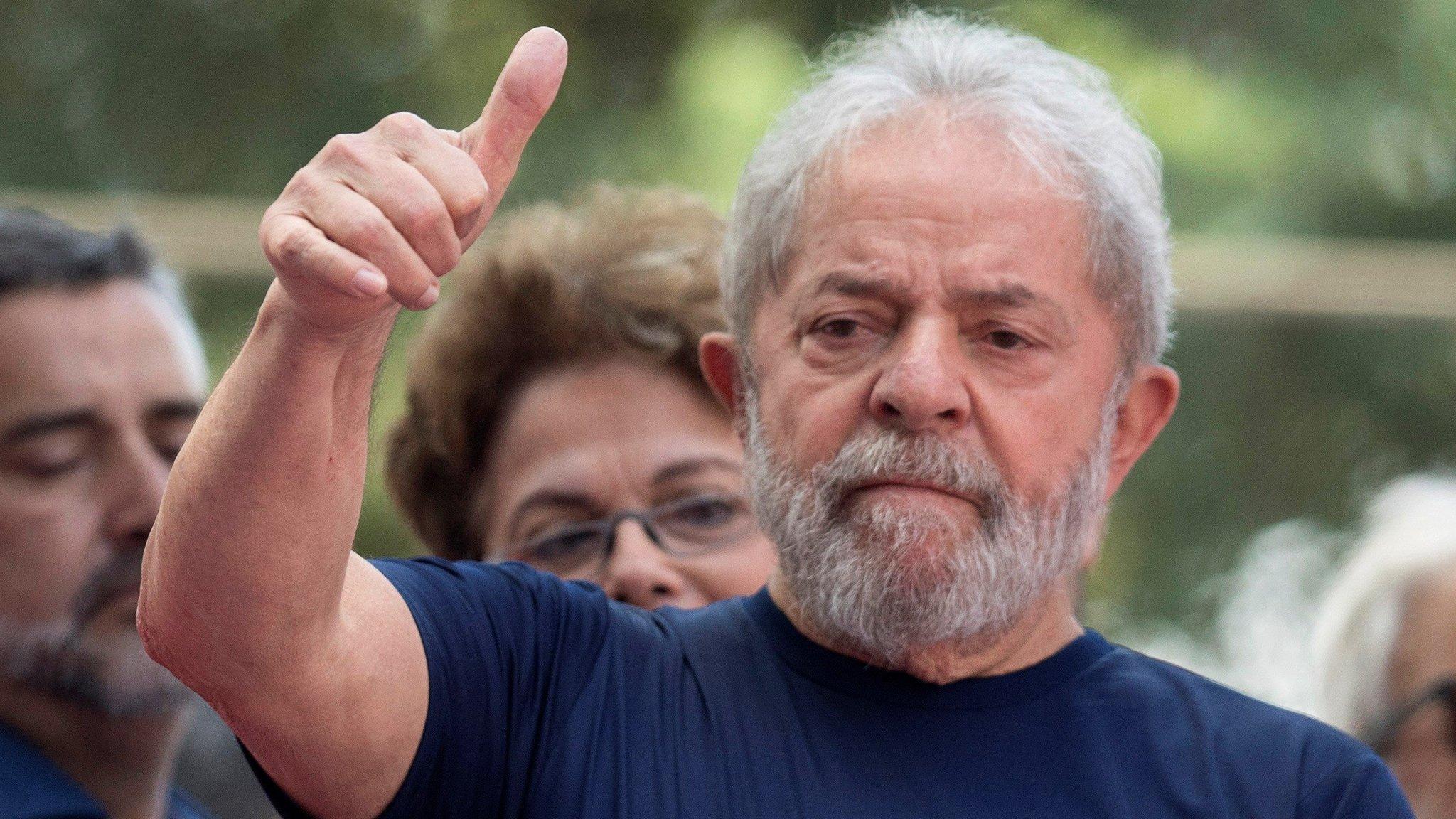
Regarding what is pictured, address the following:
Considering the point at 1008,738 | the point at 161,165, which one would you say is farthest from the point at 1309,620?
the point at 161,165

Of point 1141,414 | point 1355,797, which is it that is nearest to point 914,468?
point 1141,414

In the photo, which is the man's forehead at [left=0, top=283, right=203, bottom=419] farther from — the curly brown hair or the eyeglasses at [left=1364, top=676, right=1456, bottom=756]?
the eyeglasses at [left=1364, top=676, right=1456, bottom=756]

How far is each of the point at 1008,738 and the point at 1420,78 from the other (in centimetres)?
526

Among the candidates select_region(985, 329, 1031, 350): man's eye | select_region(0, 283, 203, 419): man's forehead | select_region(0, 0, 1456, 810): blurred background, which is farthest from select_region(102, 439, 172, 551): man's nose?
select_region(0, 0, 1456, 810): blurred background

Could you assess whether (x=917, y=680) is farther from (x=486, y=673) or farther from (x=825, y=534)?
(x=486, y=673)

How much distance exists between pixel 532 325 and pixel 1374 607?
1717mm

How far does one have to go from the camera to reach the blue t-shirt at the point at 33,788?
7.32 ft

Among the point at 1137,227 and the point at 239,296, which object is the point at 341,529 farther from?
the point at 239,296

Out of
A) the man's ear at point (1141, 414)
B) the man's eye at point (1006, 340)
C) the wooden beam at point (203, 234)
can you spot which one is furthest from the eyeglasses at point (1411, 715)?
the wooden beam at point (203, 234)

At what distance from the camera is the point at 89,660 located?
2520mm

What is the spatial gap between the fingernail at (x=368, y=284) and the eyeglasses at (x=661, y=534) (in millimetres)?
1281

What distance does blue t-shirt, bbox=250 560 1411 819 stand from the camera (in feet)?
5.36

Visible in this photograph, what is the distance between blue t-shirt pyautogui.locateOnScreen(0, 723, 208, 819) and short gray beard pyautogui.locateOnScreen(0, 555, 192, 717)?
0.32 feet

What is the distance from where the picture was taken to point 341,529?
147 centimetres
